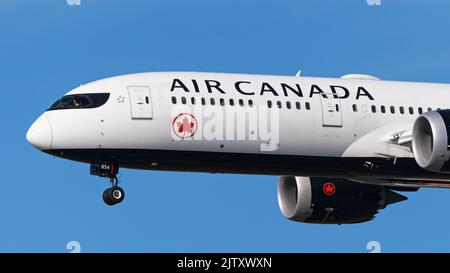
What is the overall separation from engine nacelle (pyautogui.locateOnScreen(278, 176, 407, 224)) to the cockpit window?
11487 millimetres

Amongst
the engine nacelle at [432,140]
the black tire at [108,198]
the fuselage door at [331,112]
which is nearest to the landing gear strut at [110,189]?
the black tire at [108,198]

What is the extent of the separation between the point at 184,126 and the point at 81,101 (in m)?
3.87

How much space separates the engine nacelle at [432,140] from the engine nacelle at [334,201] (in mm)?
7501

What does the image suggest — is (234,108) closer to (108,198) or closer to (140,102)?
(140,102)

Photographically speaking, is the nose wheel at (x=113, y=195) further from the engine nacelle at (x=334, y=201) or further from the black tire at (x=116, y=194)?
the engine nacelle at (x=334, y=201)

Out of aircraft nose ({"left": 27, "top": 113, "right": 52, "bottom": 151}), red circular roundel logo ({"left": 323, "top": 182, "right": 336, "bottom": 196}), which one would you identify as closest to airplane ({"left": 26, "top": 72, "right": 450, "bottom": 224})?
aircraft nose ({"left": 27, "top": 113, "right": 52, "bottom": 151})

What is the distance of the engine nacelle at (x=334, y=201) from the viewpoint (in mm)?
53406

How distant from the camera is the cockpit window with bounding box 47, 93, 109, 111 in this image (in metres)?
45.5

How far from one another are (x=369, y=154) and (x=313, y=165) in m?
2.28

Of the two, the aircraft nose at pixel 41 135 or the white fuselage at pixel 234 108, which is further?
the white fuselage at pixel 234 108

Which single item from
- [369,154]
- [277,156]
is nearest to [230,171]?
[277,156]

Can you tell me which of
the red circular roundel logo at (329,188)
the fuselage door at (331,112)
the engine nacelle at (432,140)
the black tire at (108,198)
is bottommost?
the black tire at (108,198)

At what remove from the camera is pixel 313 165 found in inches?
1868
